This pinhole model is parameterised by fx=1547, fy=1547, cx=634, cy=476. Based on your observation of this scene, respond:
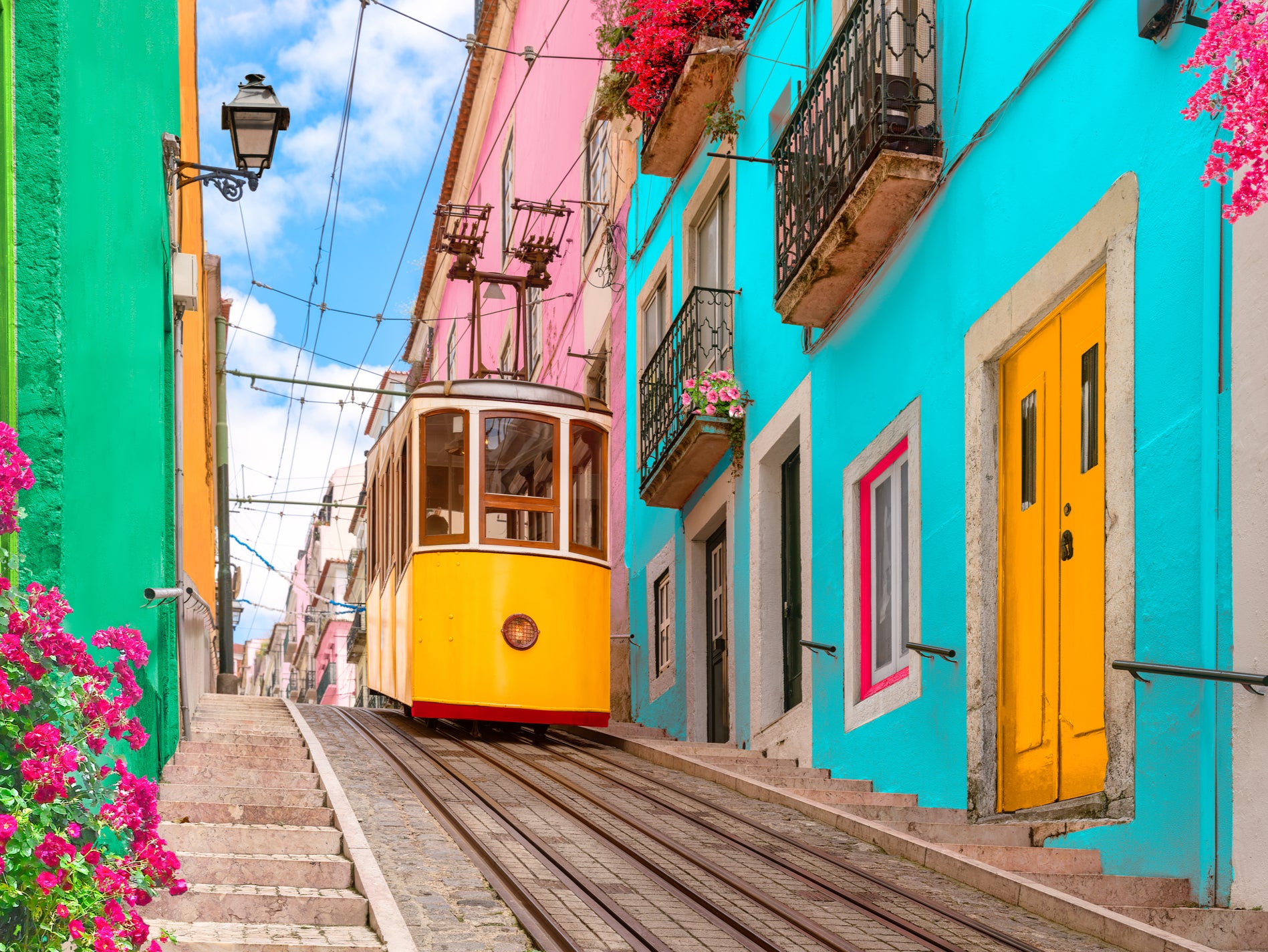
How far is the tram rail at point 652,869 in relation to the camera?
5.32 metres

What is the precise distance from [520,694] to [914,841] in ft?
18.7

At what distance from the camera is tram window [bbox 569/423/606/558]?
1255 centimetres

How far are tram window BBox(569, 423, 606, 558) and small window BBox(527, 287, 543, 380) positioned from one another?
10.7 meters

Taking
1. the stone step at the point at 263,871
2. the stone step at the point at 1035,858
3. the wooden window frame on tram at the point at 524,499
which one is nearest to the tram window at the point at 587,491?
the wooden window frame on tram at the point at 524,499

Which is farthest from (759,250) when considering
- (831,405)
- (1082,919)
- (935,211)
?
(1082,919)

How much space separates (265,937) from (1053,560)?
390 centimetres

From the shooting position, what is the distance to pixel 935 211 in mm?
8688

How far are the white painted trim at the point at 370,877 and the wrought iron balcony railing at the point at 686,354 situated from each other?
602 cm

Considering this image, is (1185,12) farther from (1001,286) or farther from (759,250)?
(759,250)

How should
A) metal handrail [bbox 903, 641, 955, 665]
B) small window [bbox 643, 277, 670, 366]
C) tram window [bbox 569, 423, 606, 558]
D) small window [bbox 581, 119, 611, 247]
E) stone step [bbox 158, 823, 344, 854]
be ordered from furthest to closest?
small window [bbox 581, 119, 611, 247], small window [bbox 643, 277, 670, 366], tram window [bbox 569, 423, 606, 558], metal handrail [bbox 903, 641, 955, 665], stone step [bbox 158, 823, 344, 854]

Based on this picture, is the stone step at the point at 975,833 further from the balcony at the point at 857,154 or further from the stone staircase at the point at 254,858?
the balcony at the point at 857,154

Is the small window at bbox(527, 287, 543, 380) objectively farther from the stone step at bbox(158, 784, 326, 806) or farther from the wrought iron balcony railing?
the stone step at bbox(158, 784, 326, 806)

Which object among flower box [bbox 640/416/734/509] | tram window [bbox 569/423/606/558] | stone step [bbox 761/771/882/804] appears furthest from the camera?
Answer: flower box [bbox 640/416/734/509]

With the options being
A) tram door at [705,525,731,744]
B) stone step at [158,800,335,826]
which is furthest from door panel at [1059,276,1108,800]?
tram door at [705,525,731,744]
